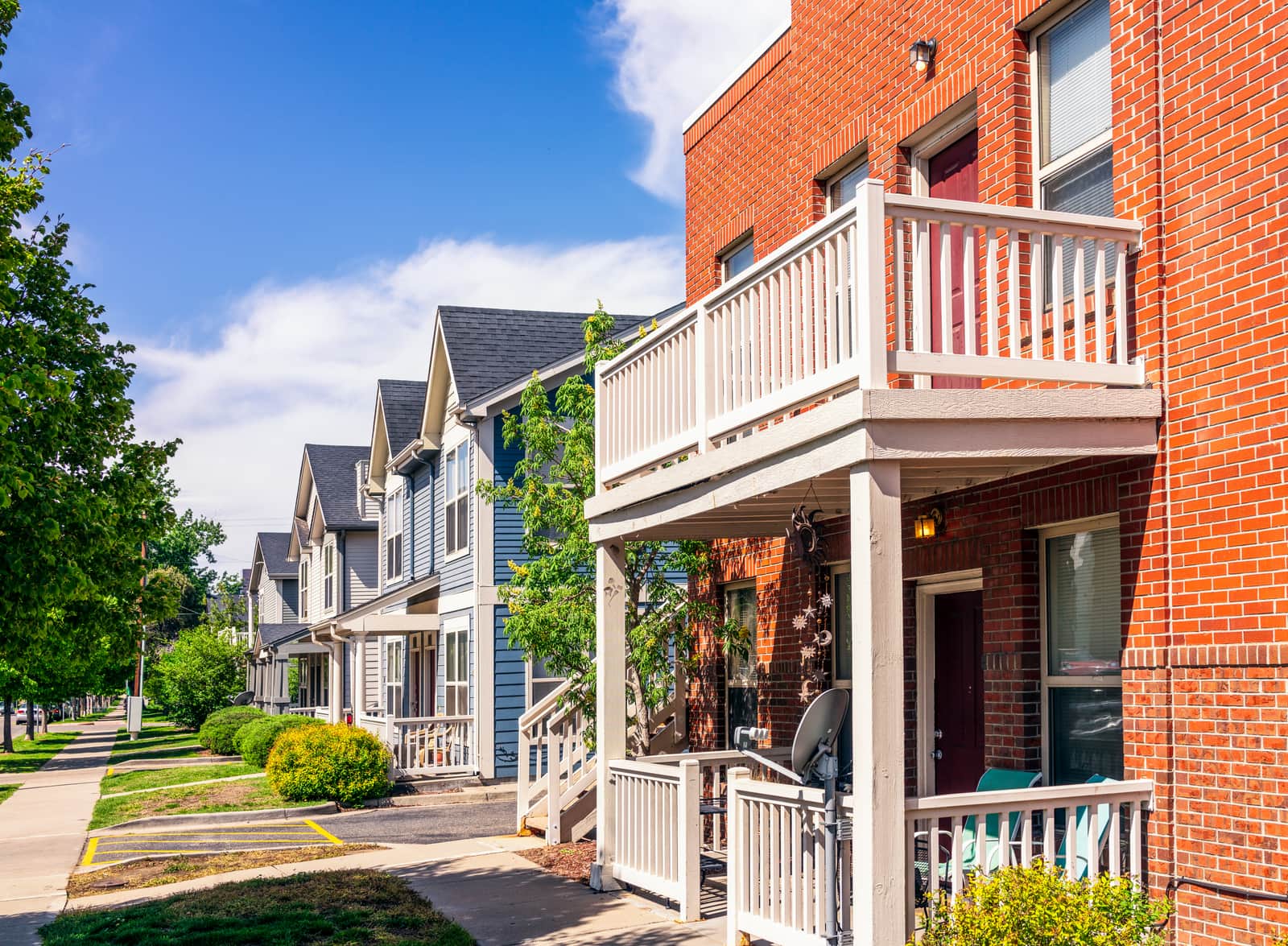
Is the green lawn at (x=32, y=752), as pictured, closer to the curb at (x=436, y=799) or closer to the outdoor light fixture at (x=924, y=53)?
the curb at (x=436, y=799)

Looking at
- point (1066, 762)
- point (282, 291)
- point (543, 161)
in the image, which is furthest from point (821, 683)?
point (282, 291)

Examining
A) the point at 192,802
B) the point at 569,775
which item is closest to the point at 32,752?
the point at 192,802

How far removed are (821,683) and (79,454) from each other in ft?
40.5

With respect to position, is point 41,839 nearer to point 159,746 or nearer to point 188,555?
point 159,746

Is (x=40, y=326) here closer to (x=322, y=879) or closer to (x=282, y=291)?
(x=322, y=879)

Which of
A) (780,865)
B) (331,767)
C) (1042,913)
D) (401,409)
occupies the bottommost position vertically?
(331,767)

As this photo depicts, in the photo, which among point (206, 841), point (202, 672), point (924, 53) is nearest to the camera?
point (924, 53)

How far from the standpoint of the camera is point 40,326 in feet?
60.4

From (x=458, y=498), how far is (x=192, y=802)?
24.2 ft

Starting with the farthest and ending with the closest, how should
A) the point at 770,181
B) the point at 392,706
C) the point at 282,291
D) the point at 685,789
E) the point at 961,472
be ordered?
the point at 282,291, the point at 392,706, the point at 770,181, the point at 685,789, the point at 961,472

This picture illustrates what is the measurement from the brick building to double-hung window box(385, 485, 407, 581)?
21.5 meters

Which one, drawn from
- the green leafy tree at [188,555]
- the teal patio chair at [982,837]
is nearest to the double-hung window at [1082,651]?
the teal patio chair at [982,837]

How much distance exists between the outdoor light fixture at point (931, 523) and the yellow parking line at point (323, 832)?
9312 millimetres

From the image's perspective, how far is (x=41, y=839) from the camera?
18.2 m
